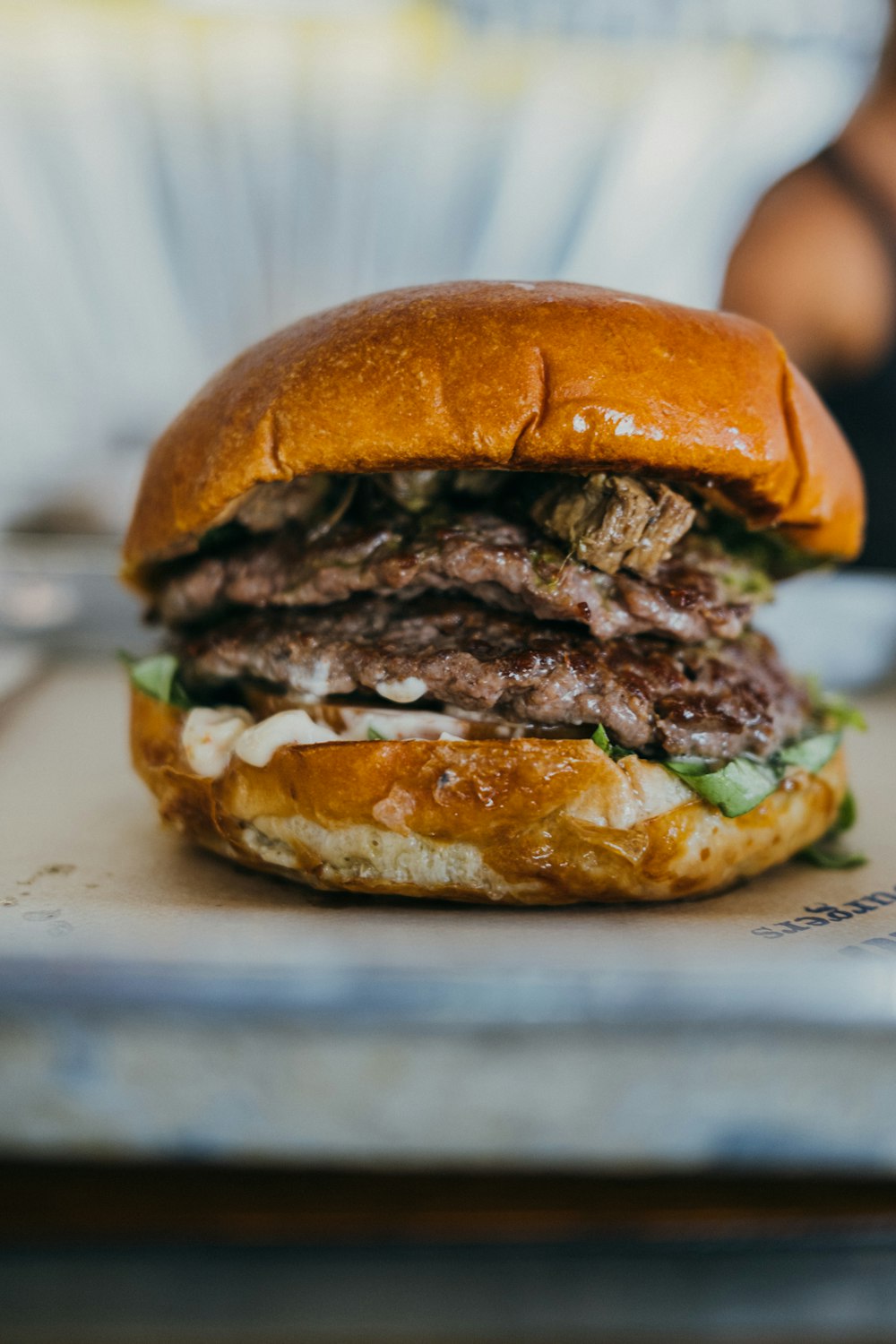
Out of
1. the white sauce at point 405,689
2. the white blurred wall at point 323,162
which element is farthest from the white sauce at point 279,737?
the white blurred wall at point 323,162

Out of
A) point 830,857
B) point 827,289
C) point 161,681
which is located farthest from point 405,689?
point 827,289

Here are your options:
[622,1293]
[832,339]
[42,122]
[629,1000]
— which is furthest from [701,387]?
[42,122]

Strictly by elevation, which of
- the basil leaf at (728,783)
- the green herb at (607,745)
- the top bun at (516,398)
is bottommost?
the basil leaf at (728,783)

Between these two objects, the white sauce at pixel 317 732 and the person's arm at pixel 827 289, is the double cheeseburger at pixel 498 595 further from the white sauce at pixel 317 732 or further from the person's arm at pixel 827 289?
the person's arm at pixel 827 289

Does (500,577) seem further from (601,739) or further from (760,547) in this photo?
(760,547)

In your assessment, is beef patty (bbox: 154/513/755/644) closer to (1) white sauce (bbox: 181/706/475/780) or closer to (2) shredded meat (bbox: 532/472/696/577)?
(2) shredded meat (bbox: 532/472/696/577)

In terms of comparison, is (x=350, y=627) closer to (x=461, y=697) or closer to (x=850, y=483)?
(x=461, y=697)

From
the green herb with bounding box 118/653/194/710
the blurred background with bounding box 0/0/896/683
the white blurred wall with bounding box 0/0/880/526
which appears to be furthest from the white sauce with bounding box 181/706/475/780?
the white blurred wall with bounding box 0/0/880/526
